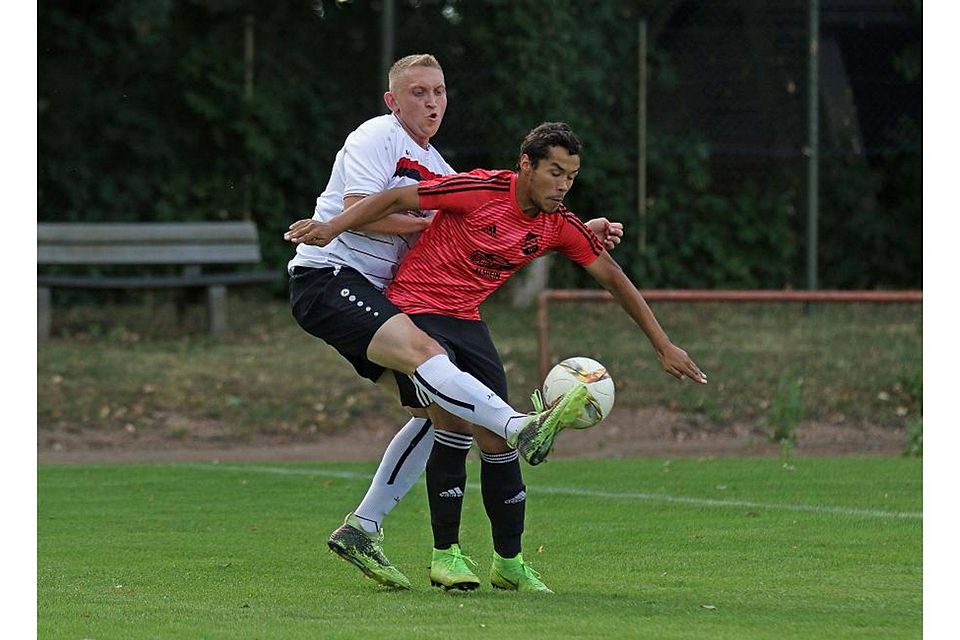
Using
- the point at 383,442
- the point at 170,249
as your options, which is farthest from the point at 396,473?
the point at 170,249

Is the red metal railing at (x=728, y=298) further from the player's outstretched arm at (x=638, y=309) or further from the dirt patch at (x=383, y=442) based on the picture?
the player's outstretched arm at (x=638, y=309)

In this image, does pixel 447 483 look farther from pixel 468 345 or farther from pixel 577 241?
pixel 577 241

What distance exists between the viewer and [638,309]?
6.23m

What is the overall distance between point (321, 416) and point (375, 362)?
7.28 meters

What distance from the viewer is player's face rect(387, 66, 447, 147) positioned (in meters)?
6.33

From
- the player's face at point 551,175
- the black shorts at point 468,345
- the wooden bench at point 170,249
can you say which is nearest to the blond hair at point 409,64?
the player's face at point 551,175

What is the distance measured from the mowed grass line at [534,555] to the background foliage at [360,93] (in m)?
6.15

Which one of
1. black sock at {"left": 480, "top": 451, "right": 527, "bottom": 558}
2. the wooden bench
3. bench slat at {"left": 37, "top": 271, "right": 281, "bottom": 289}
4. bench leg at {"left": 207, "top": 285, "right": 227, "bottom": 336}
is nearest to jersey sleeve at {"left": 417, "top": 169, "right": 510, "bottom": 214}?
black sock at {"left": 480, "top": 451, "right": 527, "bottom": 558}

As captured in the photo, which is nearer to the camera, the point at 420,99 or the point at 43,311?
the point at 420,99

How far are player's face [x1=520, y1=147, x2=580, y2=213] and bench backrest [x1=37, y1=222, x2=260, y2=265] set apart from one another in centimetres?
989

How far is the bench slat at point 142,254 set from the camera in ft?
50.2

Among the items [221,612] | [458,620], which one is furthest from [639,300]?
[221,612]

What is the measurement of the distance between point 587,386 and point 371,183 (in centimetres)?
112

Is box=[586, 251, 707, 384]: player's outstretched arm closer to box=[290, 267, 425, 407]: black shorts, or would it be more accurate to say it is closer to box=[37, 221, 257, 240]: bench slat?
box=[290, 267, 425, 407]: black shorts
